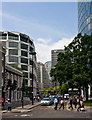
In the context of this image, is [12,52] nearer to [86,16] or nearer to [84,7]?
[84,7]

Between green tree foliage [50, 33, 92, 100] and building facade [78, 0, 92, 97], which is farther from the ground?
building facade [78, 0, 92, 97]

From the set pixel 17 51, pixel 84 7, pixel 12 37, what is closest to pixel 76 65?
pixel 84 7

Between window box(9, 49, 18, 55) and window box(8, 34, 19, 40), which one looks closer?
window box(9, 49, 18, 55)

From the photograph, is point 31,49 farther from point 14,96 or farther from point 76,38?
point 76,38

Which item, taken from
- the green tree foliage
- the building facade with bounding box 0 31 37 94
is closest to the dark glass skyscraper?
the green tree foliage

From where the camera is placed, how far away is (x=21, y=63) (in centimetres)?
10775

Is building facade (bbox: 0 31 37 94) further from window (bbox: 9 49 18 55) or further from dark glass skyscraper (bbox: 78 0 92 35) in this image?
dark glass skyscraper (bbox: 78 0 92 35)

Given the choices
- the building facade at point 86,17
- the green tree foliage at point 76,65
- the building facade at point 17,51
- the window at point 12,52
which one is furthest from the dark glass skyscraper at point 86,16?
the window at point 12,52

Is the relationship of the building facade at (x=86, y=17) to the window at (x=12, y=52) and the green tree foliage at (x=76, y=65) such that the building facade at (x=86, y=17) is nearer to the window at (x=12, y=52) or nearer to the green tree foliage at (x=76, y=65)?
the green tree foliage at (x=76, y=65)

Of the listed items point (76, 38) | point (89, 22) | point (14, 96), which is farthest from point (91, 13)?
point (14, 96)

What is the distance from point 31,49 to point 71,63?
73275 mm

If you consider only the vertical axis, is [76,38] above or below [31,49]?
below

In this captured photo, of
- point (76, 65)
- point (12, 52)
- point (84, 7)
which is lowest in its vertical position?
point (76, 65)

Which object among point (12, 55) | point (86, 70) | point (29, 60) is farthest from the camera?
point (29, 60)
